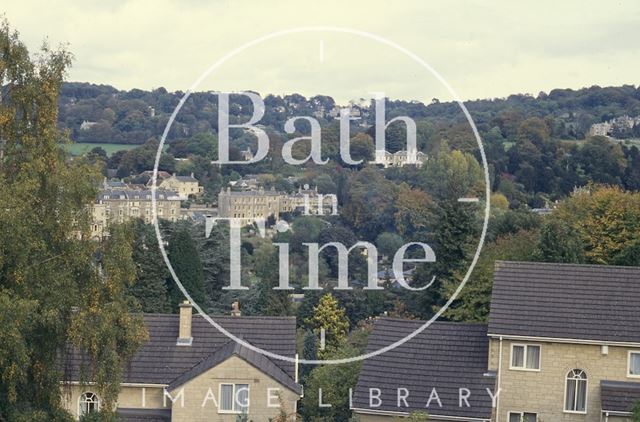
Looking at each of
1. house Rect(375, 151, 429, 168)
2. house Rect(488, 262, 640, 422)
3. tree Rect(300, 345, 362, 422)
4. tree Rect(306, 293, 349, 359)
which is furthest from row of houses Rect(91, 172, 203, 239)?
house Rect(488, 262, 640, 422)

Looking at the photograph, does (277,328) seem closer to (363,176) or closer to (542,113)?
(363,176)

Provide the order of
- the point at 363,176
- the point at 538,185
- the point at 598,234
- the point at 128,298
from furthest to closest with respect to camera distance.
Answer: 1. the point at 538,185
2. the point at 363,176
3. the point at 598,234
4. the point at 128,298

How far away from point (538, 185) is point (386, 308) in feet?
203

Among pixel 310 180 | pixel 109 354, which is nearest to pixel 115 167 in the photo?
pixel 310 180

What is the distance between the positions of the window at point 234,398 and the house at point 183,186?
303 feet

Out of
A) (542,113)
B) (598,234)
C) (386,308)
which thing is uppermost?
(542,113)

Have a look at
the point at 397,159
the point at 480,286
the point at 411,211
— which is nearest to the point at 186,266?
the point at 480,286

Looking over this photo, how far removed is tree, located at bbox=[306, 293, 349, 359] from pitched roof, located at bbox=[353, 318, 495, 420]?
17.4 metres

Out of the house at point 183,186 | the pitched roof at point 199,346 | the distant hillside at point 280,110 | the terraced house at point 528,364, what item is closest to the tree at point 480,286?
the terraced house at point 528,364

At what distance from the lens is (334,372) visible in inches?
1135

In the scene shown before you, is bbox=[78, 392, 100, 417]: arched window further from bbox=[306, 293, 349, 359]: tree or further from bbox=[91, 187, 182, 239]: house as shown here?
bbox=[91, 187, 182, 239]: house

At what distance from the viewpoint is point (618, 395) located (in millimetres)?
23891

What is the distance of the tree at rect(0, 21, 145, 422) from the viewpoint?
19219 mm

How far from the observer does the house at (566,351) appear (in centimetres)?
2419
